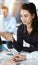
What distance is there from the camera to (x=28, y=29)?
149cm

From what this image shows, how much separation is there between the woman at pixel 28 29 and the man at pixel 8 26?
0.20 ft

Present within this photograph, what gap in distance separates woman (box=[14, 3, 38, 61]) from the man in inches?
2.4

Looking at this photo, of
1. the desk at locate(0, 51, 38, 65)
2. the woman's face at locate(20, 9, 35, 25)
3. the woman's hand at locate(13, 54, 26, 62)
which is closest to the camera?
the desk at locate(0, 51, 38, 65)

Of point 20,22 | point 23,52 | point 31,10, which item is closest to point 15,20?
point 20,22

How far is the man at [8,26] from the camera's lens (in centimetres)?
143

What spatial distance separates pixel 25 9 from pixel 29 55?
38 centimetres

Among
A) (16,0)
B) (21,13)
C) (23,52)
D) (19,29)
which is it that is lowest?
(23,52)

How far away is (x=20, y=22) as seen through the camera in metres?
1.45

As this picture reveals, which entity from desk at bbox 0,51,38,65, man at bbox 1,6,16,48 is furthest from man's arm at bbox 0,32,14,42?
desk at bbox 0,51,38,65

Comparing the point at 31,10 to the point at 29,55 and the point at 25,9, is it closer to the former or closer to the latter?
the point at 25,9

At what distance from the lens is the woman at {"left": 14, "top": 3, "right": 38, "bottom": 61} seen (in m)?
1.42

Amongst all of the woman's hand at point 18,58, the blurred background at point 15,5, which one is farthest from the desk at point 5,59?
the blurred background at point 15,5

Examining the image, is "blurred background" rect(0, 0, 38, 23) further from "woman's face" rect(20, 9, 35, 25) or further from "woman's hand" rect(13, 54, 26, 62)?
"woman's hand" rect(13, 54, 26, 62)

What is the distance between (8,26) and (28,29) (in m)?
0.18
